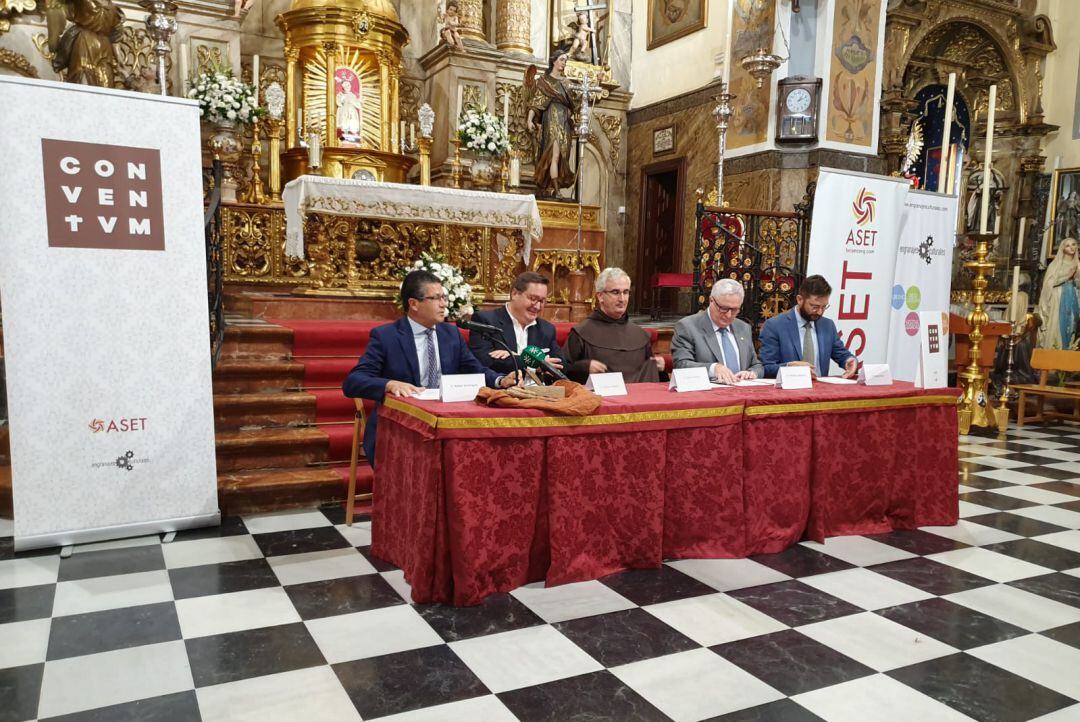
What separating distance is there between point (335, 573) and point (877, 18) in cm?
912

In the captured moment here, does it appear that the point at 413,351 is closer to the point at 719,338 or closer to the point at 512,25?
the point at 719,338

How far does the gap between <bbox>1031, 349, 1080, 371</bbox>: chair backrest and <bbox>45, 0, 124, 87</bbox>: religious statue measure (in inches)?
365

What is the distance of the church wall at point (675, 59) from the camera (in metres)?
9.73

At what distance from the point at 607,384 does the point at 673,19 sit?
29.1 ft

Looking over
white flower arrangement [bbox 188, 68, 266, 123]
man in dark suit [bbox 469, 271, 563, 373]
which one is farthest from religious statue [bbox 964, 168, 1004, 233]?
white flower arrangement [bbox 188, 68, 266, 123]

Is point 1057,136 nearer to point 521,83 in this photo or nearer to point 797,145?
point 797,145

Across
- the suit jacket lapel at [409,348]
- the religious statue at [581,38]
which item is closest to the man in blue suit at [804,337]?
the suit jacket lapel at [409,348]

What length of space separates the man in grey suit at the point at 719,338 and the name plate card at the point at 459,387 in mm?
1427

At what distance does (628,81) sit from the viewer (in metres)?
11.2

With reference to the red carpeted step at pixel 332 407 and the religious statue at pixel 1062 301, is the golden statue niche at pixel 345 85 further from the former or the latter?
the religious statue at pixel 1062 301

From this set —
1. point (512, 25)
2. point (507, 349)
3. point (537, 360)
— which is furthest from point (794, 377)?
point (512, 25)

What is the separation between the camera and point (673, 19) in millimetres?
10547

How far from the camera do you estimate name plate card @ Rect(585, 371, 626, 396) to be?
327cm

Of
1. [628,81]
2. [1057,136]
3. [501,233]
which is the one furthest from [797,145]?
[1057,136]
